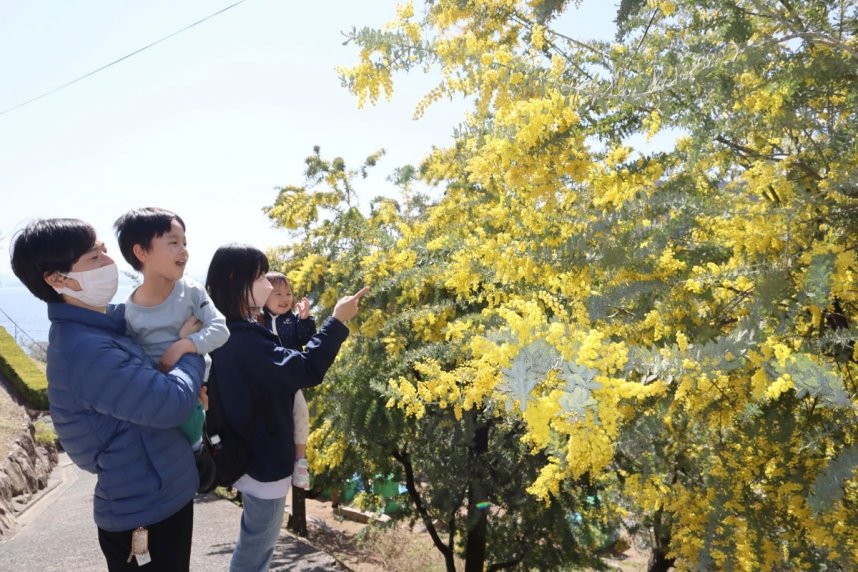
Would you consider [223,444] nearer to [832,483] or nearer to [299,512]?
[832,483]

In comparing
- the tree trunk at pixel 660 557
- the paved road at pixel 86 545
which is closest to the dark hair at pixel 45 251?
the paved road at pixel 86 545

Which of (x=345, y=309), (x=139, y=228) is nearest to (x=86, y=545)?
(x=345, y=309)

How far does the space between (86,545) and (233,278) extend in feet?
12.6

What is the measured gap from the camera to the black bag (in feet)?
7.00

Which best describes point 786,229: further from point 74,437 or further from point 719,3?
point 74,437

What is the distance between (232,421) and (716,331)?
1909 mm

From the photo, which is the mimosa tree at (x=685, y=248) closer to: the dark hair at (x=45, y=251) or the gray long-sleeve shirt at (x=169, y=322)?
the gray long-sleeve shirt at (x=169, y=322)

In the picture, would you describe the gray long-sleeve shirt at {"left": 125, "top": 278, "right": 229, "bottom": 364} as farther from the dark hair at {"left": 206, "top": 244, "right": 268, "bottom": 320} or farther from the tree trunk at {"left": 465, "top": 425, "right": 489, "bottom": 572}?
the tree trunk at {"left": 465, "top": 425, "right": 489, "bottom": 572}

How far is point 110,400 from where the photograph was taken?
163 cm

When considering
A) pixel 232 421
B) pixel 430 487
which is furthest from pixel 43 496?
pixel 232 421

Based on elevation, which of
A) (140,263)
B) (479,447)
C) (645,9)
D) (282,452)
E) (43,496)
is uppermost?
(645,9)

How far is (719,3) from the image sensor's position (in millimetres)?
2545

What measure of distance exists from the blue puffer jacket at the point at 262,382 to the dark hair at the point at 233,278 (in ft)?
0.27

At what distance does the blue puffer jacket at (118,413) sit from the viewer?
1.64m
